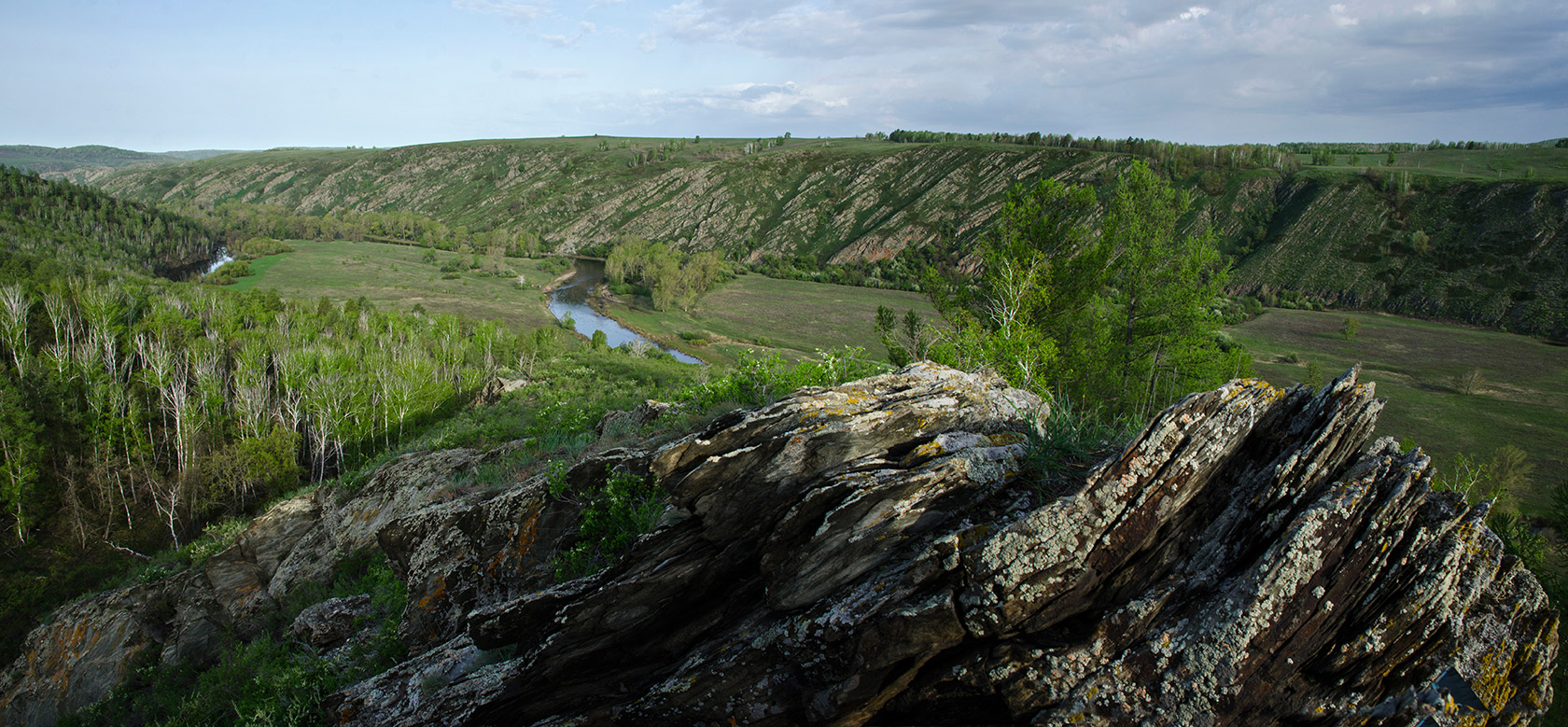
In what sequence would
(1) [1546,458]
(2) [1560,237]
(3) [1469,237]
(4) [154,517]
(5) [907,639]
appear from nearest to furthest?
1. (5) [907,639]
2. (4) [154,517]
3. (1) [1546,458]
4. (2) [1560,237]
5. (3) [1469,237]

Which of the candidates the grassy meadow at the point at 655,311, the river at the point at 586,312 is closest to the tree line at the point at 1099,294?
the grassy meadow at the point at 655,311

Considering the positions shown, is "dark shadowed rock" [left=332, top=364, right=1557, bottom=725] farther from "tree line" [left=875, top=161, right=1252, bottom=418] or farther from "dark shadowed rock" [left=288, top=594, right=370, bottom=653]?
"tree line" [left=875, top=161, right=1252, bottom=418]

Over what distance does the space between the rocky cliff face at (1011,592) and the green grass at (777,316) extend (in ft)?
216

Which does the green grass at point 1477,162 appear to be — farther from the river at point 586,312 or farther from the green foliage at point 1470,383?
the river at point 586,312

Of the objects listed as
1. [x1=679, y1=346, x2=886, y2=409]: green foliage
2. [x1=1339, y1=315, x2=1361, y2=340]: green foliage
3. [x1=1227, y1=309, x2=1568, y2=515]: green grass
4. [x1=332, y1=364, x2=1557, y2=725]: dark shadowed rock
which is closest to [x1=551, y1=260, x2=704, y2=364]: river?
[x1=679, y1=346, x2=886, y2=409]: green foliage

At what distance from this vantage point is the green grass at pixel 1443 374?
48000mm

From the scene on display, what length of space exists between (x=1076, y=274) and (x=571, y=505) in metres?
20.4

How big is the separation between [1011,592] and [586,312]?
4488 inches

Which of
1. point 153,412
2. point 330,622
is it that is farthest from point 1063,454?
point 153,412


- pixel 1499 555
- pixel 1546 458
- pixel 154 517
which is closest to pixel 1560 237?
pixel 1546 458

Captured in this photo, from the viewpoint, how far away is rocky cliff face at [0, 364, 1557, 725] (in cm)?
448

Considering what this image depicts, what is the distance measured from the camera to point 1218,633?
4492mm

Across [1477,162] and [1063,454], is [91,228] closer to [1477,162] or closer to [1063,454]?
[1063,454]

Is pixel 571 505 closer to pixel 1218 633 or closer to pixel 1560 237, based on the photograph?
pixel 1218 633
